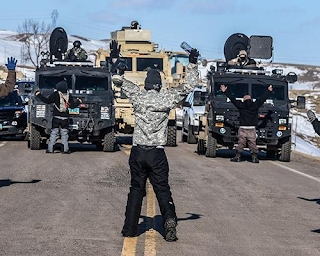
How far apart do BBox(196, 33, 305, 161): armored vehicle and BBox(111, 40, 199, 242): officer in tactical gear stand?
11.0 m

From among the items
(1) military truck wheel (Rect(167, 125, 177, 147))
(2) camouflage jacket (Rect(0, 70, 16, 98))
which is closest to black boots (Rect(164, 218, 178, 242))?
(2) camouflage jacket (Rect(0, 70, 16, 98))

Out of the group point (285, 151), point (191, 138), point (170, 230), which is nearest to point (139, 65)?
point (191, 138)

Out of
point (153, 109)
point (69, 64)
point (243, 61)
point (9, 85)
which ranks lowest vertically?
point (153, 109)

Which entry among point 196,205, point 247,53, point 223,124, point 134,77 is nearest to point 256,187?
point 196,205

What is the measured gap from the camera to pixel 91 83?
21938 millimetres

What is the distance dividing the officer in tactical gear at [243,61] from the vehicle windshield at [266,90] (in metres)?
1.63

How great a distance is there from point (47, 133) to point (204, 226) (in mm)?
11359

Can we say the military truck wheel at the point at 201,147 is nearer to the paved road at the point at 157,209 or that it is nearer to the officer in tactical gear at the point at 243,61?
the paved road at the point at 157,209

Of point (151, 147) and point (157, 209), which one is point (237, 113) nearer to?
point (157, 209)

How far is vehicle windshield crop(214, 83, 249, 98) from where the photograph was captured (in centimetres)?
2095

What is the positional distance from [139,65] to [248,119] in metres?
7.21

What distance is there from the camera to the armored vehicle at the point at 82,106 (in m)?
20.8

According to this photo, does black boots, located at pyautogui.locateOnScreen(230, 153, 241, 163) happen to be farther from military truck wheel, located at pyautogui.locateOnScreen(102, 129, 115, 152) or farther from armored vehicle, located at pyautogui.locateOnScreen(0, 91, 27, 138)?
armored vehicle, located at pyautogui.locateOnScreen(0, 91, 27, 138)

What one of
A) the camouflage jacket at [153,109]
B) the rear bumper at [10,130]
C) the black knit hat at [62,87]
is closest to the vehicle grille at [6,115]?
the rear bumper at [10,130]
